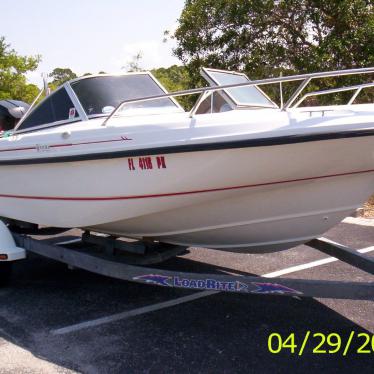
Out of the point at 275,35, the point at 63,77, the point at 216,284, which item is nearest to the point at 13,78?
the point at 63,77

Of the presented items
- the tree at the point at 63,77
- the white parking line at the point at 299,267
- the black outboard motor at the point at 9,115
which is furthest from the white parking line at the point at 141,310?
the black outboard motor at the point at 9,115

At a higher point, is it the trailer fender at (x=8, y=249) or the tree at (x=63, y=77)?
the tree at (x=63, y=77)

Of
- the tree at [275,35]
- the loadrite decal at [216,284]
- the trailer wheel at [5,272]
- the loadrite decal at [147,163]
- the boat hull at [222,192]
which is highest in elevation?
the tree at [275,35]

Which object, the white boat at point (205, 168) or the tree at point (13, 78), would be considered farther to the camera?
the tree at point (13, 78)

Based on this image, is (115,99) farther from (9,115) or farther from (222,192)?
(9,115)

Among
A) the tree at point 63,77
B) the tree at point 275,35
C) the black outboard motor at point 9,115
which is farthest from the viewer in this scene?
the tree at point 275,35

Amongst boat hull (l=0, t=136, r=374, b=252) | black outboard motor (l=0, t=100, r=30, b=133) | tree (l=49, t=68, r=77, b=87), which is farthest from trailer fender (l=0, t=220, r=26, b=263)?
black outboard motor (l=0, t=100, r=30, b=133)

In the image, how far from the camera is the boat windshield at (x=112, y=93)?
4.25 meters

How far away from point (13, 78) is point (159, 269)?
1789 centimetres

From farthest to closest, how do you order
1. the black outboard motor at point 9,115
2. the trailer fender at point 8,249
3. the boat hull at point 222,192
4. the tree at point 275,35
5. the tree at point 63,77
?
the tree at point 275,35 → the black outboard motor at point 9,115 → the tree at point 63,77 → the trailer fender at point 8,249 → the boat hull at point 222,192

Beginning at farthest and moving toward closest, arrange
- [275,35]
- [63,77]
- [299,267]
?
[63,77] < [275,35] < [299,267]

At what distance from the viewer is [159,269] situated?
3871 mm
